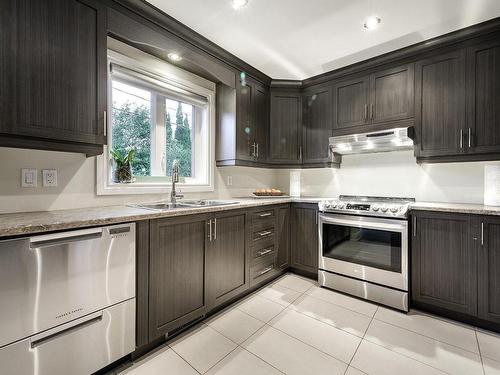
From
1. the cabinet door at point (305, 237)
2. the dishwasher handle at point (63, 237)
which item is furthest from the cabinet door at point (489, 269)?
the dishwasher handle at point (63, 237)

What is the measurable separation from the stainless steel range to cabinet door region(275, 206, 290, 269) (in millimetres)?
427

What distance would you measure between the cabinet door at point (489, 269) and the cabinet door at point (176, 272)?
2234 mm

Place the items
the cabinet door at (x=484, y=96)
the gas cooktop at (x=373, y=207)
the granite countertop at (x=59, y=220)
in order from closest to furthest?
the granite countertop at (x=59, y=220)
the cabinet door at (x=484, y=96)
the gas cooktop at (x=373, y=207)

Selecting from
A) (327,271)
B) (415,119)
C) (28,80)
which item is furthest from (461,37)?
(28,80)

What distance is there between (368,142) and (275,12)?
1647 mm

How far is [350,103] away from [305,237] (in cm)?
172

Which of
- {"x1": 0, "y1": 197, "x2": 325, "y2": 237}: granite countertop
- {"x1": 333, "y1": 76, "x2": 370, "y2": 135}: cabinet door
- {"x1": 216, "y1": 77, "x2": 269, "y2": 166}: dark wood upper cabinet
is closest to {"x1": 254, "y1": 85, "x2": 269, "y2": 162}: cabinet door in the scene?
{"x1": 216, "y1": 77, "x2": 269, "y2": 166}: dark wood upper cabinet

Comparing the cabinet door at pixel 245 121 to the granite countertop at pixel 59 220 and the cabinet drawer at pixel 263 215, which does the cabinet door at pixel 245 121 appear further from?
the granite countertop at pixel 59 220

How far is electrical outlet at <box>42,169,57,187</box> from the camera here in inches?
65.1

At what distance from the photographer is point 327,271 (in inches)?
106

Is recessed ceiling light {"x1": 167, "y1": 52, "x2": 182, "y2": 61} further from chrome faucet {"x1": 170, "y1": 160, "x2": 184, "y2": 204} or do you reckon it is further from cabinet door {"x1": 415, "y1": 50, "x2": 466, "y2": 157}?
cabinet door {"x1": 415, "y1": 50, "x2": 466, "y2": 157}

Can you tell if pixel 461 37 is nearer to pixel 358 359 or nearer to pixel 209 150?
pixel 209 150

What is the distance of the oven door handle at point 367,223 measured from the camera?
2225mm

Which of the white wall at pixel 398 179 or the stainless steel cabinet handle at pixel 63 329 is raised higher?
the white wall at pixel 398 179
